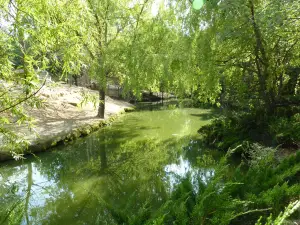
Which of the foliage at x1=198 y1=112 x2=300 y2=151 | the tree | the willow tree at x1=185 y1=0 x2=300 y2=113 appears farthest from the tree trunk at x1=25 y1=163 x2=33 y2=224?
the willow tree at x1=185 y1=0 x2=300 y2=113

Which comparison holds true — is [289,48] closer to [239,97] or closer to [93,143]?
[239,97]

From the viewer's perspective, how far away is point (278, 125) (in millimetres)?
6004

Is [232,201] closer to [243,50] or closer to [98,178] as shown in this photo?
[98,178]

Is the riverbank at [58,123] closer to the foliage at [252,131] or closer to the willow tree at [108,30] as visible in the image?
the willow tree at [108,30]

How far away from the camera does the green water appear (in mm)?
3861

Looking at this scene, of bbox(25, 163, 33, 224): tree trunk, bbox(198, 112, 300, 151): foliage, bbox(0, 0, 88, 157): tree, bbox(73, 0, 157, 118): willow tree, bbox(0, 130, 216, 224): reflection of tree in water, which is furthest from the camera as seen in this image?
bbox(73, 0, 157, 118): willow tree

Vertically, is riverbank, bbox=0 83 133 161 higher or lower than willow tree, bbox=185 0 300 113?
lower

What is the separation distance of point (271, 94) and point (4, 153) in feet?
24.1

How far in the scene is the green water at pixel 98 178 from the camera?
152 inches

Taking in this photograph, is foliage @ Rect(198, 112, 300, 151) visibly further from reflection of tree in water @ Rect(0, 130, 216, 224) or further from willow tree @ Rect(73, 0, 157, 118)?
willow tree @ Rect(73, 0, 157, 118)

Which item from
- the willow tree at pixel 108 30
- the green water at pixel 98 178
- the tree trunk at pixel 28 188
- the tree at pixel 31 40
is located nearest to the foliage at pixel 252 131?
the green water at pixel 98 178

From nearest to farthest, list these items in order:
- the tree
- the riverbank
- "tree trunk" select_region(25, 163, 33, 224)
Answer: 1. the tree
2. "tree trunk" select_region(25, 163, 33, 224)
3. the riverbank

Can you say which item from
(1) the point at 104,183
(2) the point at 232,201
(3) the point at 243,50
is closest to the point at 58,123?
(1) the point at 104,183

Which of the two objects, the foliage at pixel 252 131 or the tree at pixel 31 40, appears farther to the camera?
the foliage at pixel 252 131
